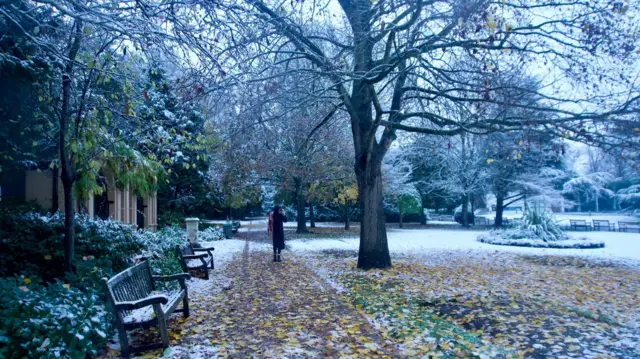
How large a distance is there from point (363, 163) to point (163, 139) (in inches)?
184

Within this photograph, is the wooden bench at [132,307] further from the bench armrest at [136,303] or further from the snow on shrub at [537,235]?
the snow on shrub at [537,235]

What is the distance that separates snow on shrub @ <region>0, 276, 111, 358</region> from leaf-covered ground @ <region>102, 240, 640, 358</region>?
1.95ft

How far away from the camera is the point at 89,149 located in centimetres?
649

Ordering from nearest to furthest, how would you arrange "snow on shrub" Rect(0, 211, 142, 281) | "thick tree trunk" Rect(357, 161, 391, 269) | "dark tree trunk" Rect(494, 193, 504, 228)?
"snow on shrub" Rect(0, 211, 142, 281)
"thick tree trunk" Rect(357, 161, 391, 269)
"dark tree trunk" Rect(494, 193, 504, 228)

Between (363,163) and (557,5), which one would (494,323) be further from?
(557,5)

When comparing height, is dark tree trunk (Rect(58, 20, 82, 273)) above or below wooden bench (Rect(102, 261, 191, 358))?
above

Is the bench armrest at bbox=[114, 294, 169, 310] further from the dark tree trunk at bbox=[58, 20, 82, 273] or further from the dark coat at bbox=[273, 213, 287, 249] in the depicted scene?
the dark coat at bbox=[273, 213, 287, 249]

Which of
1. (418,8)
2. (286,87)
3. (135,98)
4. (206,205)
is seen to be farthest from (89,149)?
(206,205)

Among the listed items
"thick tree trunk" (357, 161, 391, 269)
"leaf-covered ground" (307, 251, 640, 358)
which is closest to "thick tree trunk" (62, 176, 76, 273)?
"leaf-covered ground" (307, 251, 640, 358)

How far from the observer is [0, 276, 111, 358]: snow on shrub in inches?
145

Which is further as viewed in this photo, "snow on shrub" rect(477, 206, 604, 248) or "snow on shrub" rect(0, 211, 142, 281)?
"snow on shrub" rect(477, 206, 604, 248)

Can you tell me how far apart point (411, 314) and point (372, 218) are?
4479 millimetres

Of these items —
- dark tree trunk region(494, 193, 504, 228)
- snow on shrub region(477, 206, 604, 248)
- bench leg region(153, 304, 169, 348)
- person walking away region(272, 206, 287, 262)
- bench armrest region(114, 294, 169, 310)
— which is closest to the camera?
bench armrest region(114, 294, 169, 310)

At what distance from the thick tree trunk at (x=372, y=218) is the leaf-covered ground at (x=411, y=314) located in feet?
1.40
